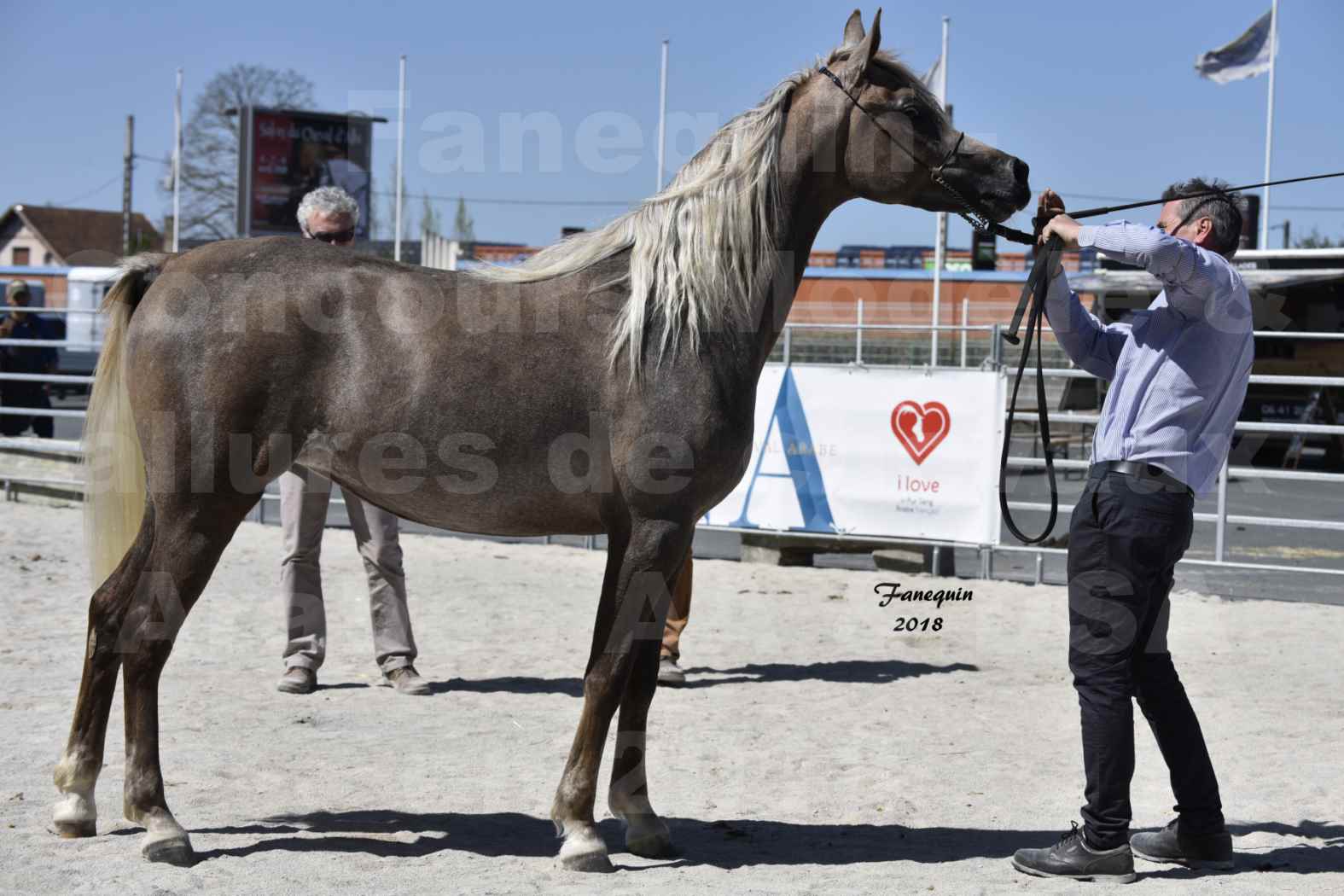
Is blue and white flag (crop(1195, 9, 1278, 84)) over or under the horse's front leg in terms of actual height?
over

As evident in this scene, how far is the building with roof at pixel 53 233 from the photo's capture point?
176 feet

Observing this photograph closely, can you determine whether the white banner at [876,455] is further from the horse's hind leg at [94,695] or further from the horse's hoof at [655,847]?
the horse's hind leg at [94,695]

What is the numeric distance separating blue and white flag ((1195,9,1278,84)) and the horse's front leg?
15638 millimetres

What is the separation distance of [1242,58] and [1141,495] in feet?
50.6

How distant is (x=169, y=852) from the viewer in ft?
10.5

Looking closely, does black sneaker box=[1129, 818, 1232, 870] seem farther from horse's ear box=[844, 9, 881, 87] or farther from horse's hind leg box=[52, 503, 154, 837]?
horse's hind leg box=[52, 503, 154, 837]

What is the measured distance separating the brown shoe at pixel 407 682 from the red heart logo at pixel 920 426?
13.2 ft

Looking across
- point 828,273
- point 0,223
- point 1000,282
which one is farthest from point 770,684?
point 0,223

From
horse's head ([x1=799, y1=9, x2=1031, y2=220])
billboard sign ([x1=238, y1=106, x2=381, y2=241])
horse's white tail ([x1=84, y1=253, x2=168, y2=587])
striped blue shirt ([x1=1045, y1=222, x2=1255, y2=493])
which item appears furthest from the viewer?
billboard sign ([x1=238, y1=106, x2=381, y2=241])

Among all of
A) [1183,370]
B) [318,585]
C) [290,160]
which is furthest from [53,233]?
[1183,370]

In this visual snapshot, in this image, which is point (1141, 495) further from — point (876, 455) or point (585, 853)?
point (876, 455)

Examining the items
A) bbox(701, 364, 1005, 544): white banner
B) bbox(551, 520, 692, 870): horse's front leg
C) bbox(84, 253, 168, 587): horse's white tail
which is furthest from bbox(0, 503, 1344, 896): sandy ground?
bbox(701, 364, 1005, 544): white banner

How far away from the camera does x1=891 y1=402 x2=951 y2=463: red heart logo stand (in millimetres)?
8125

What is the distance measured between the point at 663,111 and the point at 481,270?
15515 millimetres
